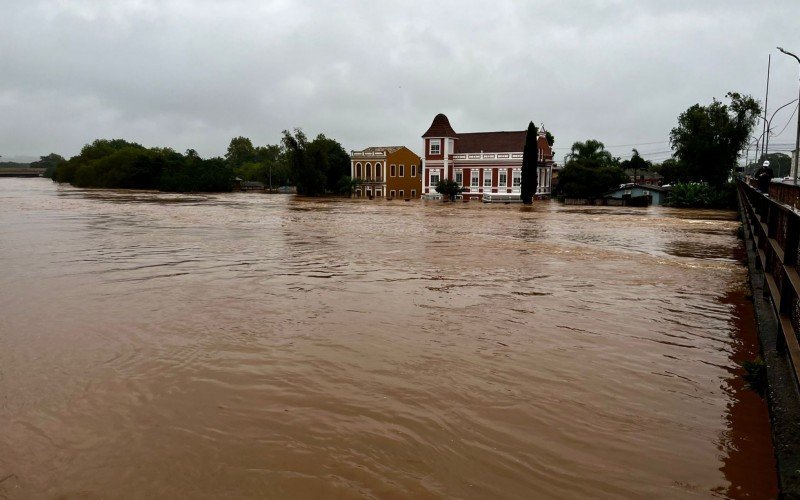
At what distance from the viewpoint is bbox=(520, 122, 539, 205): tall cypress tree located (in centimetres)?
5891

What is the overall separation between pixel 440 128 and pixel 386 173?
31.2 ft

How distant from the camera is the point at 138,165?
9300 cm

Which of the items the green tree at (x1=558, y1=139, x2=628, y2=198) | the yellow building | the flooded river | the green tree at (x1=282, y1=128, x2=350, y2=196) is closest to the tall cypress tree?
the green tree at (x1=558, y1=139, x2=628, y2=198)

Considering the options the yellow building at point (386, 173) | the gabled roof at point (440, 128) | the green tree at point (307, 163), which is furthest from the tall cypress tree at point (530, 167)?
the green tree at point (307, 163)

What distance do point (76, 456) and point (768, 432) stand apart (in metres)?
5.51

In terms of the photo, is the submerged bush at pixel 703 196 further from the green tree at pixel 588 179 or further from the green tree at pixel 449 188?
the green tree at pixel 449 188

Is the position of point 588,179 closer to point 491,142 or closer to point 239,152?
point 491,142

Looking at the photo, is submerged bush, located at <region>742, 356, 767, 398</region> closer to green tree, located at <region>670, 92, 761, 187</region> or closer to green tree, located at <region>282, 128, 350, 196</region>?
green tree, located at <region>670, 92, 761, 187</region>

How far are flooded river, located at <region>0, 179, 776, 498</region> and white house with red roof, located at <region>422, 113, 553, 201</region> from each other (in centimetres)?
5375

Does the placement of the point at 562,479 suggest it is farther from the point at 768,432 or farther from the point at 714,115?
the point at 714,115

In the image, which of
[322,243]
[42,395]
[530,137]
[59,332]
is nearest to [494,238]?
[322,243]

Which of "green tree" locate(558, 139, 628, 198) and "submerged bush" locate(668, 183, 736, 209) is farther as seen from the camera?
"green tree" locate(558, 139, 628, 198)

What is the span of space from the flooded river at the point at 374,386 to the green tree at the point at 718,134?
46.4 metres

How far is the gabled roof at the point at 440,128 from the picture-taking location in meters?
67.8
